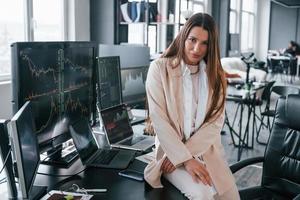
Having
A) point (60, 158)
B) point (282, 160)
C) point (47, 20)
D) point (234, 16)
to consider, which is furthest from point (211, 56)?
point (234, 16)

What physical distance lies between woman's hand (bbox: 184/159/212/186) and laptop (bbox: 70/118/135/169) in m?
0.35

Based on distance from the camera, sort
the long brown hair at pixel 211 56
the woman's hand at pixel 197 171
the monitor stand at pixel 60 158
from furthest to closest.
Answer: the monitor stand at pixel 60 158 < the long brown hair at pixel 211 56 < the woman's hand at pixel 197 171

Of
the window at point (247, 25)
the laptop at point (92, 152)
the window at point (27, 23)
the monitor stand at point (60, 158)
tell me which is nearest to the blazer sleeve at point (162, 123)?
the laptop at point (92, 152)

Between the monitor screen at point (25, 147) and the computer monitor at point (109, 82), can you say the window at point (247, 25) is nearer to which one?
the computer monitor at point (109, 82)

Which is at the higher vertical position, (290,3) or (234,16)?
(290,3)

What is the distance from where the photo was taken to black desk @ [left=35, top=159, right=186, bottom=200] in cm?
154

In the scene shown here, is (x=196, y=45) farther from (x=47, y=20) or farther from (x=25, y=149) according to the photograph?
(x=47, y=20)

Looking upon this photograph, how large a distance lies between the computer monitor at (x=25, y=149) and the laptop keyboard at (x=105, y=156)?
0.43m

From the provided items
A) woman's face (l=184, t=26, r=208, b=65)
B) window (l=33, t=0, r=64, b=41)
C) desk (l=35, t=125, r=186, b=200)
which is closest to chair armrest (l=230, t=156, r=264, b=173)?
desk (l=35, t=125, r=186, b=200)

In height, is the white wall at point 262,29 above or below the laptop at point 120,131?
above

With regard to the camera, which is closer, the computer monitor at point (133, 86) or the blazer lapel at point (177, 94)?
the blazer lapel at point (177, 94)

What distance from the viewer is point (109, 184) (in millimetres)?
1646

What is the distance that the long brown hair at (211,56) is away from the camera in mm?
1767

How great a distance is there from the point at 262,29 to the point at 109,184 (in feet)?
45.6
